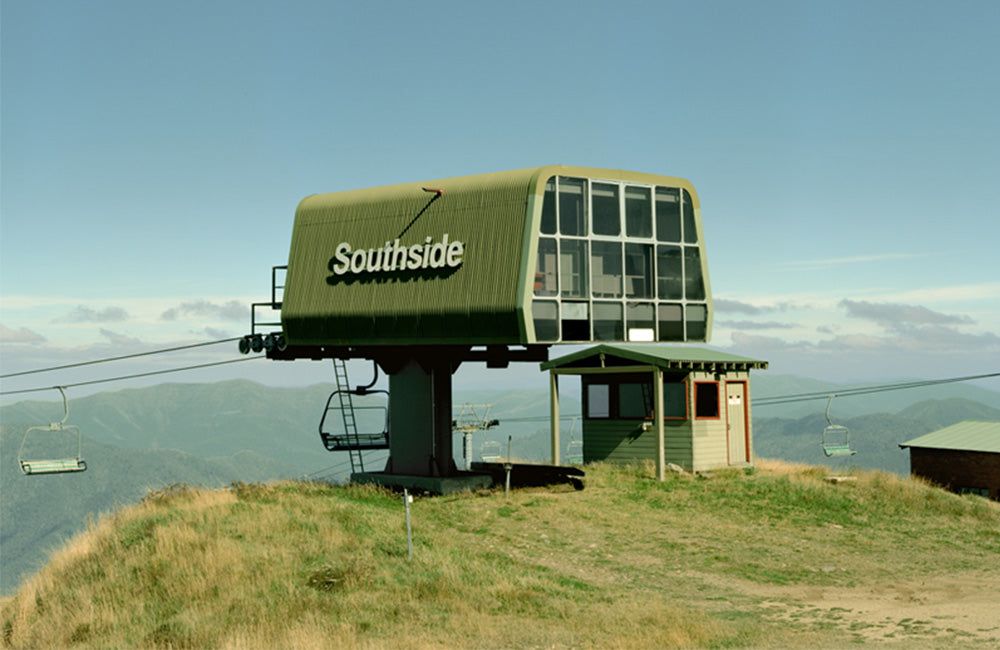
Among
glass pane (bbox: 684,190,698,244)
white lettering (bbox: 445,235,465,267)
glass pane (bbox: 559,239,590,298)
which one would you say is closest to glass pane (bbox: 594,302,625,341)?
glass pane (bbox: 559,239,590,298)

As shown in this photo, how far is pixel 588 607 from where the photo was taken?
16656 mm

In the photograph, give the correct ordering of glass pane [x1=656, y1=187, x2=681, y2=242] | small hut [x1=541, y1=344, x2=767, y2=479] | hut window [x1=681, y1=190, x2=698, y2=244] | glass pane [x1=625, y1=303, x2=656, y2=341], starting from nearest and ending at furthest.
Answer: glass pane [x1=625, y1=303, x2=656, y2=341], glass pane [x1=656, y1=187, x2=681, y2=242], hut window [x1=681, y1=190, x2=698, y2=244], small hut [x1=541, y1=344, x2=767, y2=479]

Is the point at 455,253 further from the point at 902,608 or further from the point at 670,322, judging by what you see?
the point at 902,608

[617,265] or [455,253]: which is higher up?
[455,253]

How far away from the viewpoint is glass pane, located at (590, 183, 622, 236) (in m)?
26.5

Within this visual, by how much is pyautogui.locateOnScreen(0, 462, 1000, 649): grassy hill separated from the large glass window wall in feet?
15.8

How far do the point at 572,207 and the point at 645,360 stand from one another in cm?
615

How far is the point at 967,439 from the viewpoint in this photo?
38.8m

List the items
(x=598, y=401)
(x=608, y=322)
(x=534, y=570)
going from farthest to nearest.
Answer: (x=598, y=401) → (x=608, y=322) → (x=534, y=570)

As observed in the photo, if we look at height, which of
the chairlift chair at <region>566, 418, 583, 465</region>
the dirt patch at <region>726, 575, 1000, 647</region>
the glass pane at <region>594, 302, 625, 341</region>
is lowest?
the dirt patch at <region>726, 575, 1000, 647</region>

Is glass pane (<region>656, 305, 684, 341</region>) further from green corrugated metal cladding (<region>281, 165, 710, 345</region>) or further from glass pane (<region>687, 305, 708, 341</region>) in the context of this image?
green corrugated metal cladding (<region>281, 165, 710, 345</region>)

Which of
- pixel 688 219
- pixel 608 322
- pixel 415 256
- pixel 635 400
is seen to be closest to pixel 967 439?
pixel 635 400

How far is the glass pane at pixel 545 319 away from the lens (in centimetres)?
2519

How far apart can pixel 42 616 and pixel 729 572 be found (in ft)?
46.5
